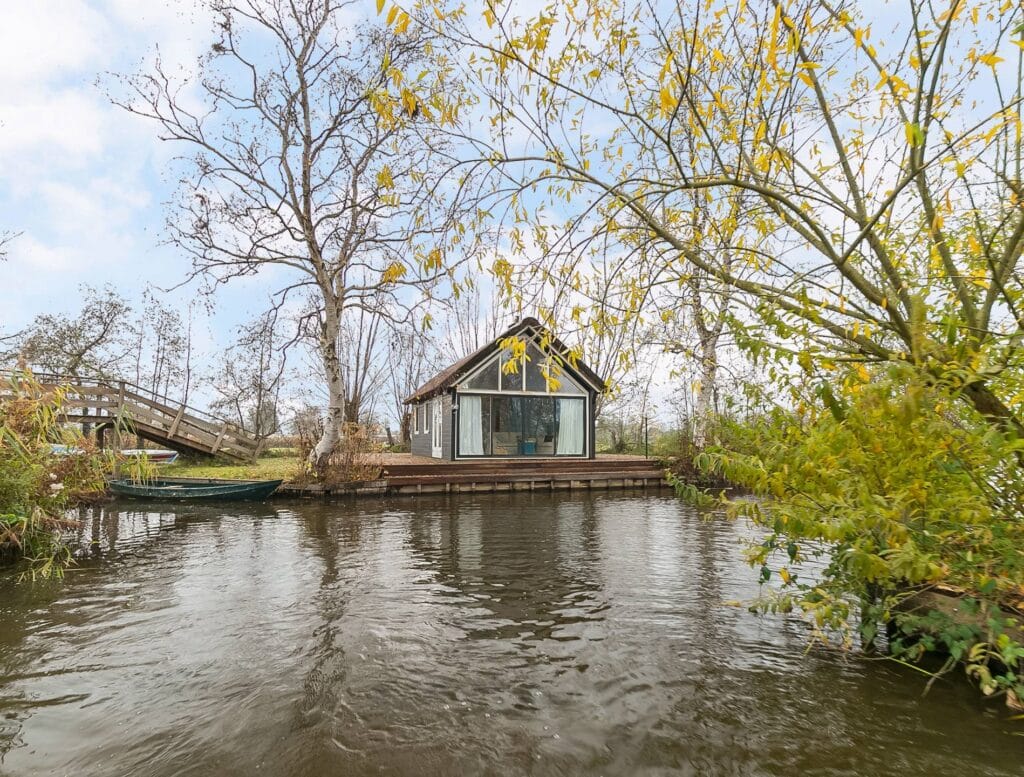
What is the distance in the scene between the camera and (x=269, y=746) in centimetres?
310

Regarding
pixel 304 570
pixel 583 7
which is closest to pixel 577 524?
pixel 304 570

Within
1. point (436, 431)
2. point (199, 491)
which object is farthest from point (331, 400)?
point (436, 431)

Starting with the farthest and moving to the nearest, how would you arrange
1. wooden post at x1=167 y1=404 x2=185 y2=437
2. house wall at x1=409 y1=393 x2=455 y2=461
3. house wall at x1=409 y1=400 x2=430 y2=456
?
1. house wall at x1=409 y1=400 x2=430 y2=456
2. house wall at x1=409 y1=393 x2=455 y2=461
3. wooden post at x1=167 y1=404 x2=185 y2=437

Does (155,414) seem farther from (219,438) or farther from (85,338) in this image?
(85,338)

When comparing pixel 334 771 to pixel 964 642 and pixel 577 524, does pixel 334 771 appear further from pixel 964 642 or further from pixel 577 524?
pixel 577 524

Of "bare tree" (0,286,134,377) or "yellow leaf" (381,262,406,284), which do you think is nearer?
"yellow leaf" (381,262,406,284)

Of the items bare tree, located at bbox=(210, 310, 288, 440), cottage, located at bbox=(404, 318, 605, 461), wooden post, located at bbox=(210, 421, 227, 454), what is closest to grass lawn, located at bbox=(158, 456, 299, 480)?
wooden post, located at bbox=(210, 421, 227, 454)

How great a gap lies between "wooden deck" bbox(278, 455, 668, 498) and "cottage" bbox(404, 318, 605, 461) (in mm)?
971

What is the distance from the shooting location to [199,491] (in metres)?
12.9

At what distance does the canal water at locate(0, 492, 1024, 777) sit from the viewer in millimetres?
3004

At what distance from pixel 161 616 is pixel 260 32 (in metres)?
16.7

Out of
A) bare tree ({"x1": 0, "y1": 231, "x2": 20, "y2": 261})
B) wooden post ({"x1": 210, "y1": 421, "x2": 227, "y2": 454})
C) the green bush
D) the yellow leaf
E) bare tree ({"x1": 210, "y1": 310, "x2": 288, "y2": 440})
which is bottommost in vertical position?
the green bush

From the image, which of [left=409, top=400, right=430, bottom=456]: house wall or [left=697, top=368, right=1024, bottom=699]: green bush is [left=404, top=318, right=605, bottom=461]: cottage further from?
[left=697, top=368, right=1024, bottom=699]: green bush

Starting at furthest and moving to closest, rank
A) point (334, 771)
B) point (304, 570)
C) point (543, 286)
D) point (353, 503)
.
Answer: point (353, 503)
point (304, 570)
point (543, 286)
point (334, 771)
